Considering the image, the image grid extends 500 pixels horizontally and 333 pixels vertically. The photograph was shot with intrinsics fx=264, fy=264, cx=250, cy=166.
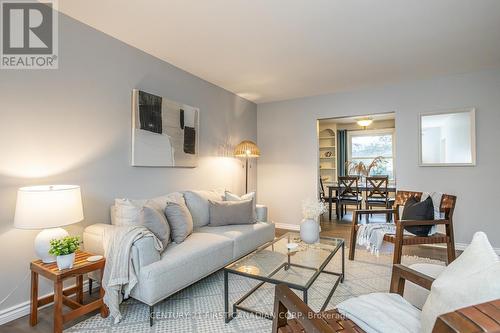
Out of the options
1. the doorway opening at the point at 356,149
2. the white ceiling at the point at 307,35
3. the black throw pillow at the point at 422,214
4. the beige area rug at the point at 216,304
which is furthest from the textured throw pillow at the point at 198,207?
the doorway opening at the point at 356,149

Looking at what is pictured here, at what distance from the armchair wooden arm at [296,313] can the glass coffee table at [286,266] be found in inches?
17.1

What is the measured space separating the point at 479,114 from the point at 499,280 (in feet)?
11.9

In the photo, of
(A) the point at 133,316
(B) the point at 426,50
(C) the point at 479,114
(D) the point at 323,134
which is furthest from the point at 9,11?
(D) the point at 323,134

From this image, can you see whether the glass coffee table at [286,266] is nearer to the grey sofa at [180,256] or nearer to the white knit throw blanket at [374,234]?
the grey sofa at [180,256]

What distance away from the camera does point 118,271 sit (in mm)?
1841

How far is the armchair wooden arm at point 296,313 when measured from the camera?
0.97 metres

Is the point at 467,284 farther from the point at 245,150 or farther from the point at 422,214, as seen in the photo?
the point at 245,150

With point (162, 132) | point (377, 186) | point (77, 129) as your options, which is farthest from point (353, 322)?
point (377, 186)

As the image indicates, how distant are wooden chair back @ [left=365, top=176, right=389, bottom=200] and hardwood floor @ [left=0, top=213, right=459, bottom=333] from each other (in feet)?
2.29

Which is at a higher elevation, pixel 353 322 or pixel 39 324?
pixel 353 322

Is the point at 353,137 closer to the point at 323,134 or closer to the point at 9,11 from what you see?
the point at 323,134

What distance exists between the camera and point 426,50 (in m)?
2.89

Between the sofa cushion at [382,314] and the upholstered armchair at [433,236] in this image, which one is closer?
the sofa cushion at [382,314]

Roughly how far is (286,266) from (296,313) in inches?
42.0
